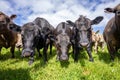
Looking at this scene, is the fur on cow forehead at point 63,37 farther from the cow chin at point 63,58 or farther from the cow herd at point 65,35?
the cow chin at point 63,58

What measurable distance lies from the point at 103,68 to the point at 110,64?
0.89 metres

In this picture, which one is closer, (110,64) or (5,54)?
(110,64)

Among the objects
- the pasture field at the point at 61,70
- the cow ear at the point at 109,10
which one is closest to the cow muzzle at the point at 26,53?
the pasture field at the point at 61,70

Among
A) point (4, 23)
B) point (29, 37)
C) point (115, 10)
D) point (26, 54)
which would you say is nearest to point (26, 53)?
point (26, 54)

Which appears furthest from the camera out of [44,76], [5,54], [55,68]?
[5,54]

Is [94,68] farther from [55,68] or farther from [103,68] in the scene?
[55,68]

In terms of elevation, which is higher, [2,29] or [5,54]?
[2,29]

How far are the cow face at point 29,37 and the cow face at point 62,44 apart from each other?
1108 millimetres

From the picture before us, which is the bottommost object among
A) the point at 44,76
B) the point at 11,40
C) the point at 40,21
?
the point at 44,76

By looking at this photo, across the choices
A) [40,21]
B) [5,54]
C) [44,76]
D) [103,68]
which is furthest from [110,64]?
[5,54]

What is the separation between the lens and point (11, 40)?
52.4 ft

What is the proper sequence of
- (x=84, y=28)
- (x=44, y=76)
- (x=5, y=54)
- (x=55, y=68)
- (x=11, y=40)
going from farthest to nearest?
(x=5, y=54), (x=11, y=40), (x=84, y=28), (x=55, y=68), (x=44, y=76)

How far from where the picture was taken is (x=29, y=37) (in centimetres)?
1324

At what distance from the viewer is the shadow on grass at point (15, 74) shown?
11.3 m
